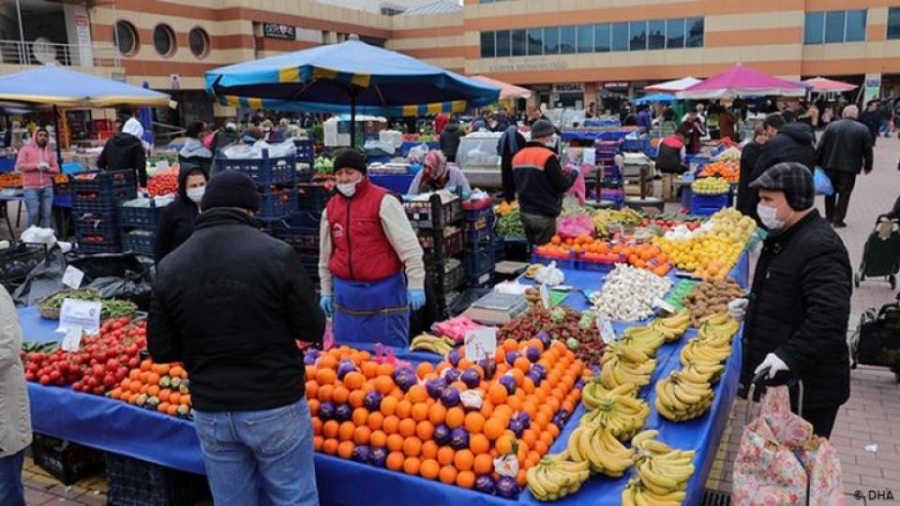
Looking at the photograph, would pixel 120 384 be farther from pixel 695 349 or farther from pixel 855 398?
pixel 855 398

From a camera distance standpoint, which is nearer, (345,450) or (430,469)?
(430,469)

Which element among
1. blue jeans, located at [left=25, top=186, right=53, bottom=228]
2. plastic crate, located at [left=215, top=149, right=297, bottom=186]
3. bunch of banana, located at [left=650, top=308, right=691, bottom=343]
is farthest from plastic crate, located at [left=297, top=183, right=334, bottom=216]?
bunch of banana, located at [left=650, top=308, right=691, bottom=343]

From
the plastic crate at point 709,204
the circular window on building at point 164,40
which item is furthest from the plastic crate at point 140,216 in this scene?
the circular window on building at point 164,40

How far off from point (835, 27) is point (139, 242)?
154 ft

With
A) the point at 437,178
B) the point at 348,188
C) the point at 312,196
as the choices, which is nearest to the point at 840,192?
the point at 437,178

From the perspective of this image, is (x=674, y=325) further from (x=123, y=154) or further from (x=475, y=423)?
(x=123, y=154)

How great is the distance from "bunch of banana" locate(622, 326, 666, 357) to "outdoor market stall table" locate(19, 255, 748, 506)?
0.11 metres

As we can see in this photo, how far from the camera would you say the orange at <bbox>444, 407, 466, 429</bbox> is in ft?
10.9

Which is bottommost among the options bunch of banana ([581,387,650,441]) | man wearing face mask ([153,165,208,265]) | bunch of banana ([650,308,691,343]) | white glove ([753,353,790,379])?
bunch of banana ([581,387,650,441])

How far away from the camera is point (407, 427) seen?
339cm

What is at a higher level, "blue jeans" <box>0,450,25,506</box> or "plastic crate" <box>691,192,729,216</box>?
"plastic crate" <box>691,192,729,216</box>

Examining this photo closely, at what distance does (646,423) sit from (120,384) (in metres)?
3.23

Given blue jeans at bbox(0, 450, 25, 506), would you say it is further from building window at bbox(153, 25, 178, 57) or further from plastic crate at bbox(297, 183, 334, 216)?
building window at bbox(153, 25, 178, 57)

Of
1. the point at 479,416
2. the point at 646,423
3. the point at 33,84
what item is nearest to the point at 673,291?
the point at 646,423
